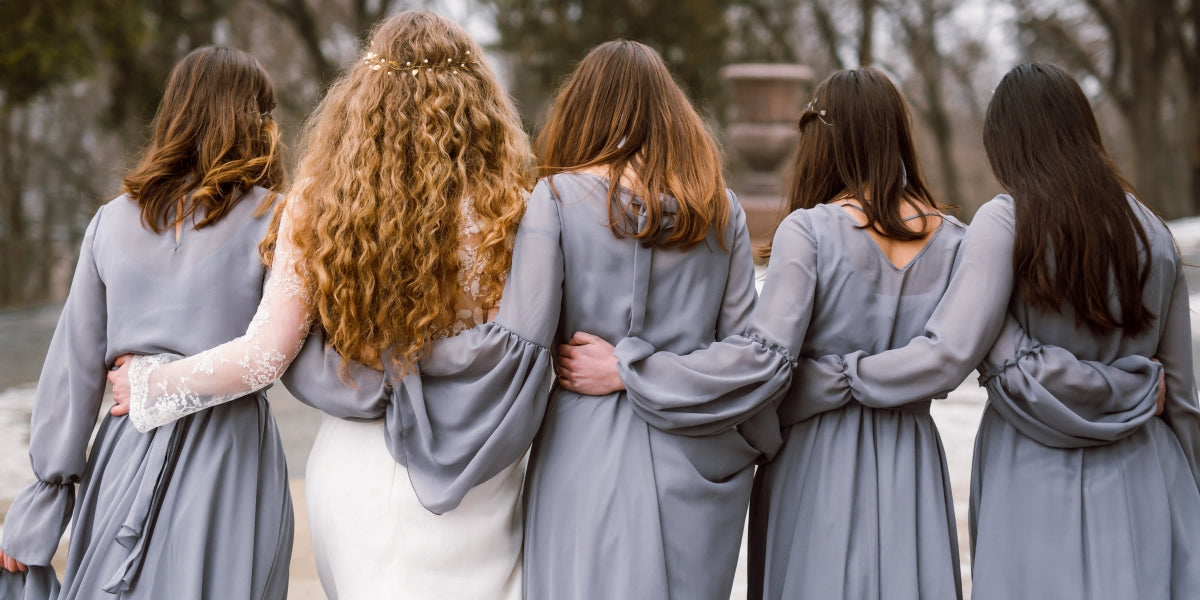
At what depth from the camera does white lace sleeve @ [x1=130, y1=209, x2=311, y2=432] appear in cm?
216

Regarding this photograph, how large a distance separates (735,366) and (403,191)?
780mm

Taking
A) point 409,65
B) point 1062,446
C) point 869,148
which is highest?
point 409,65

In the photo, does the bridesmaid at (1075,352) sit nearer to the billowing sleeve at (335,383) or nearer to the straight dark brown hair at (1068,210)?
the straight dark brown hair at (1068,210)

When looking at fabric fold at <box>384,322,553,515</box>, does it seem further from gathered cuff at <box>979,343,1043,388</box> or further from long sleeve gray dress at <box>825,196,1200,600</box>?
gathered cuff at <box>979,343,1043,388</box>

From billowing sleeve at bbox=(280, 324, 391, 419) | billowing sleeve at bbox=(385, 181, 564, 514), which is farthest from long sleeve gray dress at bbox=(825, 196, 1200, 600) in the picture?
billowing sleeve at bbox=(280, 324, 391, 419)

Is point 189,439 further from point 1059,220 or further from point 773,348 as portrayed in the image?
point 1059,220

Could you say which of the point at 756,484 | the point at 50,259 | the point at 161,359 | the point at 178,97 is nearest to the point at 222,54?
the point at 178,97

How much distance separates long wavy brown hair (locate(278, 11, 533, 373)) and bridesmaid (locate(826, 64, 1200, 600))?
88 cm

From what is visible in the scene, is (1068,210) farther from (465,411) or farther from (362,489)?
(362,489)

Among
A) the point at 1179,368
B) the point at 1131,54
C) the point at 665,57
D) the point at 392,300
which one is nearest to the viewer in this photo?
the point at 392,300

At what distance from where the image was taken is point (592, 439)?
2252 mm

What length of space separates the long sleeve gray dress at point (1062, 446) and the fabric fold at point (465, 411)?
0.71 metres

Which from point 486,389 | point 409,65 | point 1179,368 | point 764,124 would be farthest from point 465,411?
point 764,124

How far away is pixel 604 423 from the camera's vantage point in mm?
2258
